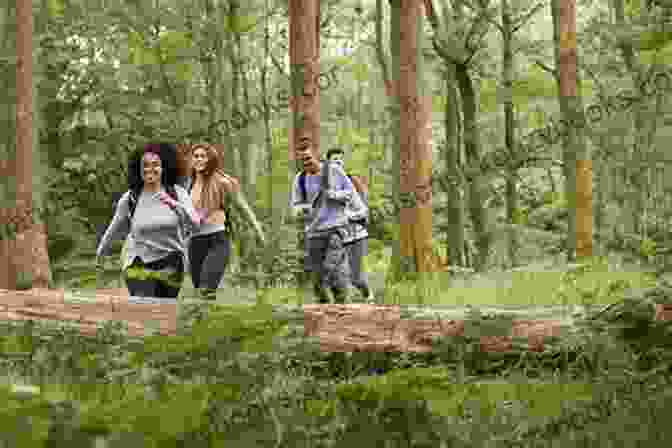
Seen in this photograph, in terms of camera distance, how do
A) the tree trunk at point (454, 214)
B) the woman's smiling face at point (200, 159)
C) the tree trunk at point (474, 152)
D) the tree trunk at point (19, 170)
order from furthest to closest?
1. the tree trunk at point (454, 214)
2. the tree trunk at point (474, 152)
3. the tree trunk at point (19, 170)
4. the woman's smiling face at point (200, 159)

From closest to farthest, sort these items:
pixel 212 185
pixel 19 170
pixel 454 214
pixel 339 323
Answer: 1. pixel 339 323
2. pixel 212 185
3. pixel 19 170
4. pixel 454 214

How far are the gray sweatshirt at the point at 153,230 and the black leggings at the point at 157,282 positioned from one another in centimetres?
4

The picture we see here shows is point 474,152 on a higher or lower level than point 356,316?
higher

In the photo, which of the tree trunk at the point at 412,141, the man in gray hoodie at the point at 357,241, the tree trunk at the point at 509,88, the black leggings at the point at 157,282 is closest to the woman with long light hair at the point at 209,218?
the black leggings at the point at 157,282

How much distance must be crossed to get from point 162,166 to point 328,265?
8.23 feet

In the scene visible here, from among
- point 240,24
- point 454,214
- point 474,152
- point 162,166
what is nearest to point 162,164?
point 162,166

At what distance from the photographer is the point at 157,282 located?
22.6 ft

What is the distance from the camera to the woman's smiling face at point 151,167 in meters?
6.88

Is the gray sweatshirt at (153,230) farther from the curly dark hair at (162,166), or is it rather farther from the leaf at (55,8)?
the leaf at (55,8)

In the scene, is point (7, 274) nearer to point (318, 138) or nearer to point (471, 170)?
point (318, 138)

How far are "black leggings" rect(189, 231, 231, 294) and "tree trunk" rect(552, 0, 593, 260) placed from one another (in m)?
8.02

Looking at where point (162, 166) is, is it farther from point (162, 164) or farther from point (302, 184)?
point (302, 184)

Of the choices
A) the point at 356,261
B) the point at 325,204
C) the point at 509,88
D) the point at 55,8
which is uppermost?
the point at 55,8

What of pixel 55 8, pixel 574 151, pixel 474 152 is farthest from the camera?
pixel 55 8
